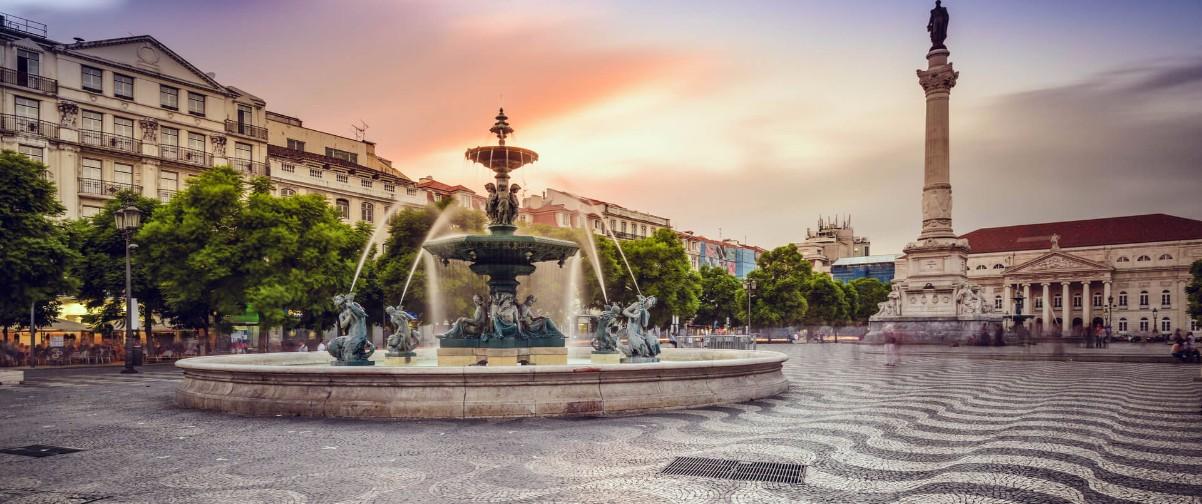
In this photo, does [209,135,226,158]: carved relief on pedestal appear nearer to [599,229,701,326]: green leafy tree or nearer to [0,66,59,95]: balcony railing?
[0,66,59,95]: balcony railing

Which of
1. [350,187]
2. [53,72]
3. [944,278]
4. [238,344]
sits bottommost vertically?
[238,344]

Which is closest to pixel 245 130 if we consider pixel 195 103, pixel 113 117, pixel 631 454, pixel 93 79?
pixel 195 103

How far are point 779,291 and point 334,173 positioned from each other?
4257 centimetres

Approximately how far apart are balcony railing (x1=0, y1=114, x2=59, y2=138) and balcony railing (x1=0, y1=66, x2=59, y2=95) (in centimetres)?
193

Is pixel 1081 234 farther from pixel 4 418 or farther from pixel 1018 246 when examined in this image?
pixel 4 418

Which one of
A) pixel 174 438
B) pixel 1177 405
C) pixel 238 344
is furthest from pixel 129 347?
pixel 1177 405

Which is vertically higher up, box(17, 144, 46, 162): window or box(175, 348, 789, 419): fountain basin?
box(17, 144, 46, 162): window

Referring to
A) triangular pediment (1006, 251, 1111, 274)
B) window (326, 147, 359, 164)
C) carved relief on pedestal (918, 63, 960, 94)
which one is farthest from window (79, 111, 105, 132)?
triangular pediment (1006, 251, 1111, 274)

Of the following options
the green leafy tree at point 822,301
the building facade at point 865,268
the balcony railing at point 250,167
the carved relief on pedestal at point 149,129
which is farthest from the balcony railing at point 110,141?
the building facade at point 865,268

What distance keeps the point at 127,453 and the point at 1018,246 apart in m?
133

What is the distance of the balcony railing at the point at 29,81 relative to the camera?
4047 cm

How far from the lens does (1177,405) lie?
14.1 metres

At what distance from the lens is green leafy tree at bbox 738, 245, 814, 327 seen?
7081 cm

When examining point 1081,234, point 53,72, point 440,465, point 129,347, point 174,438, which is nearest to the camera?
point 440,465
